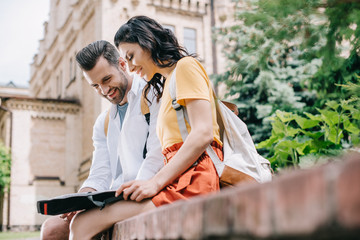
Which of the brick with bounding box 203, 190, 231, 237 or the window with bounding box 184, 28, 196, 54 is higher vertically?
the window with bounding box 184, 28, 196, 54

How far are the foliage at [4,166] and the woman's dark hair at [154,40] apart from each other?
18.6 meters

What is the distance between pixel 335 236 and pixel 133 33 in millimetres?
1770

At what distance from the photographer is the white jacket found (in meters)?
2.40

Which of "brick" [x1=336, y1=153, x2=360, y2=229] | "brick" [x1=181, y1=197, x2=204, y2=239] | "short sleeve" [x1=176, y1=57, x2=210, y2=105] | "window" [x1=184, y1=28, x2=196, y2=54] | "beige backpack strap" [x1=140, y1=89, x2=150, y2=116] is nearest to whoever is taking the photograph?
"brick" [x1=336, y1=153, x2=360, y2=229]

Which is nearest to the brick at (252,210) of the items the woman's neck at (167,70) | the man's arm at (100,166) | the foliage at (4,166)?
the woman's neck at (167,70)

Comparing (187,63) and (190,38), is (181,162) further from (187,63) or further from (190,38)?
(190,38)

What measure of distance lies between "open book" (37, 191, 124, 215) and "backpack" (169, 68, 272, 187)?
0.44 meters

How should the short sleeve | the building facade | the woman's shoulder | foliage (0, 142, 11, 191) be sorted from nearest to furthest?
the short sleeve
the woman's shoulder
foliage (0, 142, 11, 191)
the building facade

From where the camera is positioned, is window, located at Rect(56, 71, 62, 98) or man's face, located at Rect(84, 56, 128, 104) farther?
window, located at Rect(56, 71, 62, 98)

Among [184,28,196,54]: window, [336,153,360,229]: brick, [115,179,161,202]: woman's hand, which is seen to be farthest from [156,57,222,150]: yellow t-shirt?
[184,28,196,54]: window

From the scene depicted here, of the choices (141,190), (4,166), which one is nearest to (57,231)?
(141,190)

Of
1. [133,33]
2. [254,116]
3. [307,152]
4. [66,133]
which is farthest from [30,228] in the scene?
[133,33]

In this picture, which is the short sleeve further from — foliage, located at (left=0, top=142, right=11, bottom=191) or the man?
foliage, located at (left=0, top=142, right=11, bottom=191)

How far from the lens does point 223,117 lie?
203cm
